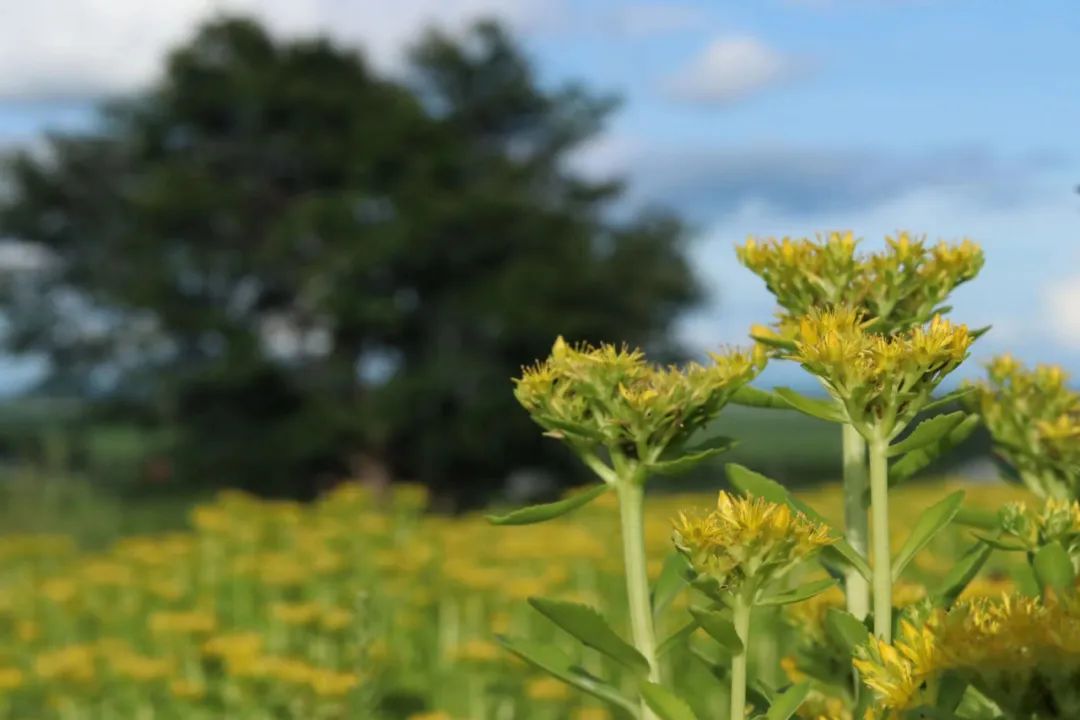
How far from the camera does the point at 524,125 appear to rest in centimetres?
1820

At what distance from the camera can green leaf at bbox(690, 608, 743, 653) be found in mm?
1160

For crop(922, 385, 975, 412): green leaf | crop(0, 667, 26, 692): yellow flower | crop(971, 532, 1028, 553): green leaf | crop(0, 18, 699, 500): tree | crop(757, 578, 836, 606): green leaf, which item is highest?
crop(0, 18, 699, 500): tree

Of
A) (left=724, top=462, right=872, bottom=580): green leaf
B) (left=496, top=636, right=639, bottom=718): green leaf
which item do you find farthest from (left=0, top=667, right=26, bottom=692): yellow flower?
(left=724, top=462, right=872, bottom=580): green leaf

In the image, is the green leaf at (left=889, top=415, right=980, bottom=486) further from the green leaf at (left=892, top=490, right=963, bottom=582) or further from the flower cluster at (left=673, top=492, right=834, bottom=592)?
the flower cluster at (left=673, top=492, right=834, bottom=592)

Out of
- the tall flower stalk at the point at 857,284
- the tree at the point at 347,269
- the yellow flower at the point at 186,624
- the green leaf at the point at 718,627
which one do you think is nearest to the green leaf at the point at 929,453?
the tall flower stalk at the point at 857,284

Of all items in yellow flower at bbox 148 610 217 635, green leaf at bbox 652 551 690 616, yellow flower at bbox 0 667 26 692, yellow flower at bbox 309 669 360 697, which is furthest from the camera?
yellow flower at bbox 148 610 217 635

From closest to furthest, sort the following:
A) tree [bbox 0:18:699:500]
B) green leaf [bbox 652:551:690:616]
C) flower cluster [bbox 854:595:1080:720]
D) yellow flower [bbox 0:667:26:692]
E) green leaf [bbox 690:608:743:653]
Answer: flower cluster [bbox 854:595:1080:720] < green leaf [bbox 690:608:743:653] < green leaf [bbox 652:551:690:616] < yellow flower [bbox 0:667:26:692] < tree [bbox 0:18:699:500]

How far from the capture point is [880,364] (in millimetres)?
1213

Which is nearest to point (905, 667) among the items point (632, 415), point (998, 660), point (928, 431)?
point (998, 660)

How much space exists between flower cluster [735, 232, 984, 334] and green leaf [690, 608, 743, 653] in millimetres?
439

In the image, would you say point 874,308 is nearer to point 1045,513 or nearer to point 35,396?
point 1045,513

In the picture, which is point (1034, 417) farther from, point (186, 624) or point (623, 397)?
point (186, 624)

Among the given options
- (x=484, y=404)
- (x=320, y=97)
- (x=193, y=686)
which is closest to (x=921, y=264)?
(x=193, y=686)

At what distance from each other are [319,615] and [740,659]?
8.94 feet
